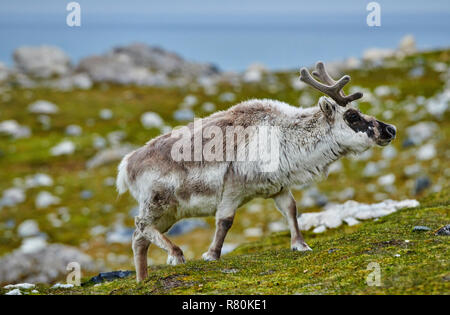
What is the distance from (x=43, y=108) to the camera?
8062cm

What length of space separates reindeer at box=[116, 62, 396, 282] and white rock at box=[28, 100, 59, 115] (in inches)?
2805

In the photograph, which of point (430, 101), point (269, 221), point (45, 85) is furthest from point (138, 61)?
point (269, 221)

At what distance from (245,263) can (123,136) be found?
58.8 meters

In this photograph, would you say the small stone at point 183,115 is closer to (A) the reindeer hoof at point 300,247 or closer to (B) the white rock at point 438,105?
(B) the white rock at point 438,105

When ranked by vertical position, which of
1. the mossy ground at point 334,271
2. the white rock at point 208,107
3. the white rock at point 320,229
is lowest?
the mossy ground at point 334,271

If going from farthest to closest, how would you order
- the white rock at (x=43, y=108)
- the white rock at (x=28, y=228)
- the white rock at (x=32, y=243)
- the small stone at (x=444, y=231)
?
the white rock at (x=43, y=108) → the white rock at (x=28, y=228) → the white rock at (x=32, y=243) → the small stone at (x=444, y=231)

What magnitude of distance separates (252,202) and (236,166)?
33564mm

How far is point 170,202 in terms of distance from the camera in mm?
13094

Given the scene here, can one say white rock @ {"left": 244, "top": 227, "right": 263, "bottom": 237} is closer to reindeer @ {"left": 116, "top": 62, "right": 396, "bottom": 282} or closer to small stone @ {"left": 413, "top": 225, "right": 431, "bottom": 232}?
reindeer @ {"left": 116, "top": 62, "right": 396, "bottom": 282}

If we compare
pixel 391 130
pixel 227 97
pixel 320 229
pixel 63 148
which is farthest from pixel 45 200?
pixel 227 97

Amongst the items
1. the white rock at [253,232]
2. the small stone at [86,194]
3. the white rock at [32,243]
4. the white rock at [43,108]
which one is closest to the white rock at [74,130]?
the white rock at [43,108]

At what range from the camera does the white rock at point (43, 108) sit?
80.0 metres

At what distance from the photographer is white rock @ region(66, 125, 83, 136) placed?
7206 cm
